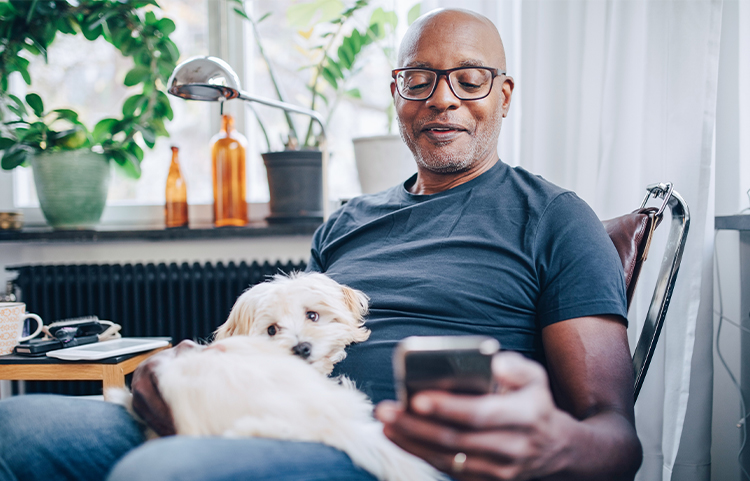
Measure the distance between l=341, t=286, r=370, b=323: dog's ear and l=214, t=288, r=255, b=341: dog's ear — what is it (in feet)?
0.61

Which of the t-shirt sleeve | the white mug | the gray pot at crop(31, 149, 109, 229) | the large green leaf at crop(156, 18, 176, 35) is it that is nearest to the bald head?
the t-shirt sleeve

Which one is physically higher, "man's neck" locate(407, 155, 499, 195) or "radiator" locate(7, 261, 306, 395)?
"man's neck" locate(407, 155, 499, 195)

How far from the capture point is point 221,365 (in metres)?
0.75

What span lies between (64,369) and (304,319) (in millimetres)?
808

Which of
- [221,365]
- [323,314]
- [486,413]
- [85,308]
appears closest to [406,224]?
[323,314]

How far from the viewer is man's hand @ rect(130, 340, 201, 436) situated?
0.81 meters

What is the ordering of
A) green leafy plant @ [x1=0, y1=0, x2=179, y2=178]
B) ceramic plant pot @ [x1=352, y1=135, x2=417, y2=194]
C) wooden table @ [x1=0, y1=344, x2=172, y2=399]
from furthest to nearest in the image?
green leafy plant @ [x1=0, y1=0, x2=179, y2=178] < ceramic plant pot @ [x1=352, y1=135, x2=417, y2=194] < wooden table @ [x1=0, y1=344, x2=172, y2=399]

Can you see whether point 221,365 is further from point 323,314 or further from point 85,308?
point 85,308

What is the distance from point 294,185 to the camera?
7.11 ft

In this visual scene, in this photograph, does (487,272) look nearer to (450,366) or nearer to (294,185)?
(450,366)

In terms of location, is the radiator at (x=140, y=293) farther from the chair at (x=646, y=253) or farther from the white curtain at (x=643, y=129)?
the chair at (x=646, y=253)

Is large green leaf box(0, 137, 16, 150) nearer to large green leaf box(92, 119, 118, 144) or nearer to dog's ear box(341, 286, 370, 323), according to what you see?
large green leaf box(92, 119, 118, 144)

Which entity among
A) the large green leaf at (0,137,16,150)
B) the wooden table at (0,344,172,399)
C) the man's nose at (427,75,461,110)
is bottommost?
the wooden table at (0,344,172,399)

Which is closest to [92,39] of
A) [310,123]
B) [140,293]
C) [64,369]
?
[310,123]
